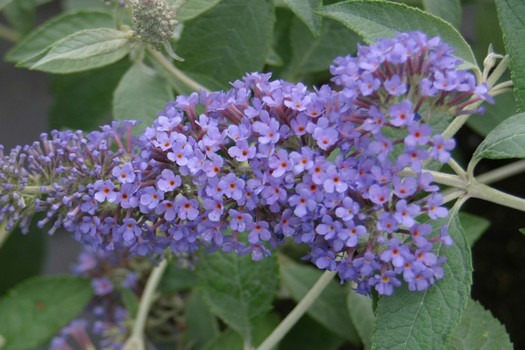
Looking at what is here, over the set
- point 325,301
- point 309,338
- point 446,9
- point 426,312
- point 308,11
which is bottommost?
point 309,338

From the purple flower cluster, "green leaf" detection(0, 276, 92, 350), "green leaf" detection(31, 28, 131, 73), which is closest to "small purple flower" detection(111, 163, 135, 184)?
"green leaf" detection(31, 28, 131, 73)

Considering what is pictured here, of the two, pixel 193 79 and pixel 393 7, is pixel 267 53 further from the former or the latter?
pixel 393 7

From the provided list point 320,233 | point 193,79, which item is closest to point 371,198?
point 320,233

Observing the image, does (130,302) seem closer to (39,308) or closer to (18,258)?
(39,308)

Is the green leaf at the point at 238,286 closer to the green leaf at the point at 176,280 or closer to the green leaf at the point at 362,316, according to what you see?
the green leaf at the point at 362,316

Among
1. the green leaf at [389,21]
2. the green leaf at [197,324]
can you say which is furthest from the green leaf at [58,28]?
the green leaf at [197,324]

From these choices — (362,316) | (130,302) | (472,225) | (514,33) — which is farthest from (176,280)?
(514,33)
